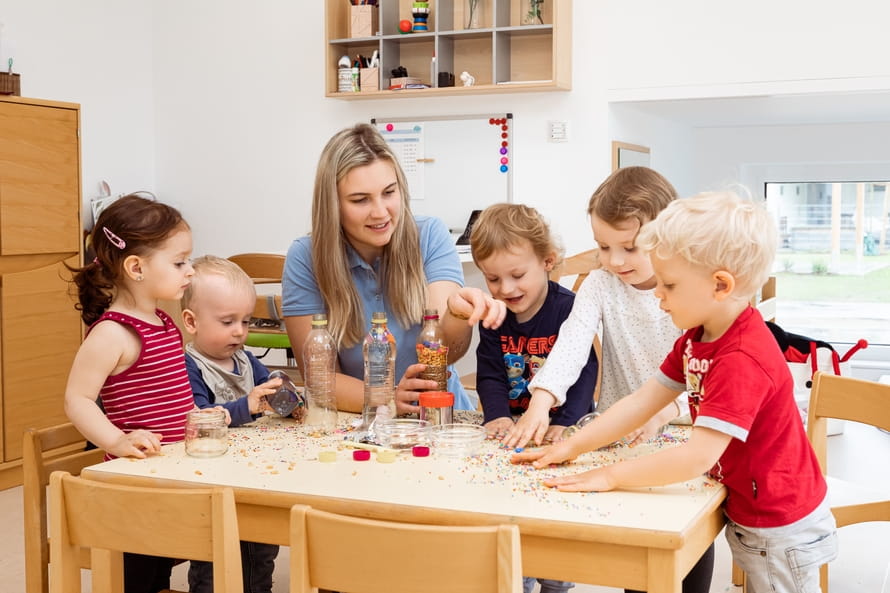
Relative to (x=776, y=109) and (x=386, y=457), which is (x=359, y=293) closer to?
(x=386, y=457)

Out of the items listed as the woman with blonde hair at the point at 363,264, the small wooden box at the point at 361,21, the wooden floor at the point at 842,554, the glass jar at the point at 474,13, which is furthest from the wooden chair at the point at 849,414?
the small wooden box at the point at 361,21

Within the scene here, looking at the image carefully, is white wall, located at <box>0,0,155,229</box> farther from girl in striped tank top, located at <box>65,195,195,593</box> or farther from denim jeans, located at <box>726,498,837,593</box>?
denim jeans, located at <box>726,498,837,593</box>

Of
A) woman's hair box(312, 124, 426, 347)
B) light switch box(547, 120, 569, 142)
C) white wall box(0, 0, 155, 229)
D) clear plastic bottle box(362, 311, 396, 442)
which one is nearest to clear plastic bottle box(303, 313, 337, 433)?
clear plastic bottle box(362, 311, 396, 442)

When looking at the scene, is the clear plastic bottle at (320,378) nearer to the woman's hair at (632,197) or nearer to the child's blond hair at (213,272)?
the child's blond hair at (213,272)

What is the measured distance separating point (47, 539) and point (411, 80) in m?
3.09

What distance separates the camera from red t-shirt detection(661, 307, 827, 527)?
4.42 ft

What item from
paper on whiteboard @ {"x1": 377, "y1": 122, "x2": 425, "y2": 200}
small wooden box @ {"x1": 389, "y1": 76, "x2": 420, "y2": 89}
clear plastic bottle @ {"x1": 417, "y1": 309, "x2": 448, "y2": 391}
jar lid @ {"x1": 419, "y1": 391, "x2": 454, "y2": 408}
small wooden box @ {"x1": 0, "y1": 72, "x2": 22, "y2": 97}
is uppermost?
small wooden box @ {"x1": 389, "y1": 76, "x2": 420, "y2": 89}

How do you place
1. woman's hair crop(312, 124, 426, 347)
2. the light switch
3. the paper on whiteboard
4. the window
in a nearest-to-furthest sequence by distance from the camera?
woman's hair crop(312, 124, 426, 347), the light switch, the paper on whiteboard, the window

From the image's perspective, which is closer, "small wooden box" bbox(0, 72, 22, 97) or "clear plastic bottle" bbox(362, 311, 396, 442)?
"clear plastic bottle" bbox(362, 311, 396, 442)

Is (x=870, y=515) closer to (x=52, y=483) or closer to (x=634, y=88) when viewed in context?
(x=52, y=483)

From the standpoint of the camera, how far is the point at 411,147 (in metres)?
4.71

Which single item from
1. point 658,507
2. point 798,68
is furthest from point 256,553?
point 798,68

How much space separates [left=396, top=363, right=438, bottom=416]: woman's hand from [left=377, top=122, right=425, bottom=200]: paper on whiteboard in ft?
9.58

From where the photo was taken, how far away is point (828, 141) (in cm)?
496
